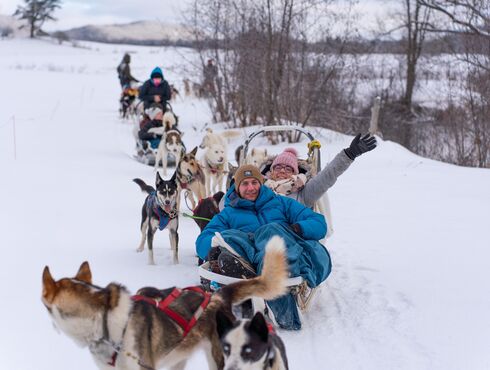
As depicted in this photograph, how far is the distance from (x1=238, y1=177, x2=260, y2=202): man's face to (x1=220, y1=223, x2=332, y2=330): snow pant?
344 millimetres

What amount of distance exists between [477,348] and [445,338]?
0.67ft

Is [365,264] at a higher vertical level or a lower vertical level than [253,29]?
lower

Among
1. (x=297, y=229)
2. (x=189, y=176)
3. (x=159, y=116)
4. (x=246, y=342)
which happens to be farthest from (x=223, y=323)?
(x=159, y=116)

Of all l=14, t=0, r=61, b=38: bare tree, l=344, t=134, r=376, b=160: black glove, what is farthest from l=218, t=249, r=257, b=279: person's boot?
l=14, t=0, r=61, b=38: bare tree

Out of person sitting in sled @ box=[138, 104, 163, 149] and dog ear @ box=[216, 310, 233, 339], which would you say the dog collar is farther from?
dog ear @ box=[216, 310, 233, 339]

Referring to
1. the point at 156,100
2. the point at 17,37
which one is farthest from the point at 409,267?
the point at 17,37

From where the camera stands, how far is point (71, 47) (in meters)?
50.2

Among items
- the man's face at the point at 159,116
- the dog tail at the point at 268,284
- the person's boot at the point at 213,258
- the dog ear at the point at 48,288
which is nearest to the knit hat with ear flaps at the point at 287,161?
the person's boot at the point at 213,258

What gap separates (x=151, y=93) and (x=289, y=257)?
822 centimetres

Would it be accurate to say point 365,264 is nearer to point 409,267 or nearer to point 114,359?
point 409,267

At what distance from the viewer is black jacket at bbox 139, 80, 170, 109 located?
11055 millimetres

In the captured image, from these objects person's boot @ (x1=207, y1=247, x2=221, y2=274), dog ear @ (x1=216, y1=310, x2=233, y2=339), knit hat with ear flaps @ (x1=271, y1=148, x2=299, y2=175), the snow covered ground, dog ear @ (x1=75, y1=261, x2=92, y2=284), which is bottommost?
the snow covered ground

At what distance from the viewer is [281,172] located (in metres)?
4.76

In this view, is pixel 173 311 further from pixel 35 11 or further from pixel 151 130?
pixel 35 11
